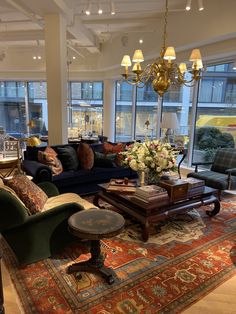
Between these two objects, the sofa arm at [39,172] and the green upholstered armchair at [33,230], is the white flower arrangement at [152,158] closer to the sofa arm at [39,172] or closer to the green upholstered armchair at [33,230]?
the green upholstered armchair at [33,230]

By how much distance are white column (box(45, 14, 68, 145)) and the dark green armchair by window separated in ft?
9.56

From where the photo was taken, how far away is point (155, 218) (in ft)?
9.55

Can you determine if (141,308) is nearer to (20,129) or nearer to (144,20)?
(144,20)

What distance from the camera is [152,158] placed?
3.20 m

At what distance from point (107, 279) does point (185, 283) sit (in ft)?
2.42

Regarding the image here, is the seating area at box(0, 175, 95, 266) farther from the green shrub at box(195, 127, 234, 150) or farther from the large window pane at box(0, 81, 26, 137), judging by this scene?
the large window pane at box(0, 81, 26, 137)

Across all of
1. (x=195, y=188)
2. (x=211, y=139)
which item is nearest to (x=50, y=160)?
(x=195, y=188)

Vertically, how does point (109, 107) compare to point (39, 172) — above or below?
above

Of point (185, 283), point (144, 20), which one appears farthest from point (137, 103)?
point (185, 283)

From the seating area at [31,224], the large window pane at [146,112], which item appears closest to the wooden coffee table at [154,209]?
the seating area at [31,224]

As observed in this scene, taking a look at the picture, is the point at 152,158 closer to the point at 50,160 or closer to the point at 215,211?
the point at 215,211

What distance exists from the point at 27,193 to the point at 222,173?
375cm

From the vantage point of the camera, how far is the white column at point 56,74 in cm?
486

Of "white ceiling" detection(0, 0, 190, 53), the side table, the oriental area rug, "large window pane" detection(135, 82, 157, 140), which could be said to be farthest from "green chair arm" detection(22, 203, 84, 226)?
"large window pane" detection(135, 82, 157, 140)
